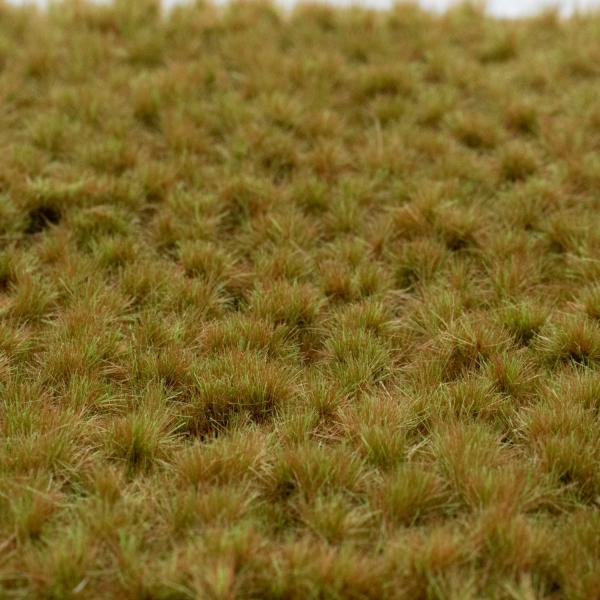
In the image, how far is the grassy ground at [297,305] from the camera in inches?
116

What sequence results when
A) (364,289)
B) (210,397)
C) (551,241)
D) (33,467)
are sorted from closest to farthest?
1. (33,467)
2. (210,397)
3. (364,289)
4. (551,241)

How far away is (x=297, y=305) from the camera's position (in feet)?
13.6

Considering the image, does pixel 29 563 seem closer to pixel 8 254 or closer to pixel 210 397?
pixel 210 397

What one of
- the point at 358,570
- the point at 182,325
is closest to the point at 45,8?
the point at 182,325

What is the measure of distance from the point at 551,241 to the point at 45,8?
164 inches

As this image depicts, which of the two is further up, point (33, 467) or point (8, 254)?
point (8, 254)

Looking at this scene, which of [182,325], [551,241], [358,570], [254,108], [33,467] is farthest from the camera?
[254,108]

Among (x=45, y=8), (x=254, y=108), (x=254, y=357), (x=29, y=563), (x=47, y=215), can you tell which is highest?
(x=45, y=8)

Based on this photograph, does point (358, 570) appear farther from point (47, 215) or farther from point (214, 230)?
point (47, 215)

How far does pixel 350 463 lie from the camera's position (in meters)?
3.25

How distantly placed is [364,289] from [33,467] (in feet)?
5.86

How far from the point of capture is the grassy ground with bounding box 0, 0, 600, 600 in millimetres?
2945

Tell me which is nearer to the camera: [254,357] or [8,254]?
[254,357]

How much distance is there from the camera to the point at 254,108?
18.6ft
